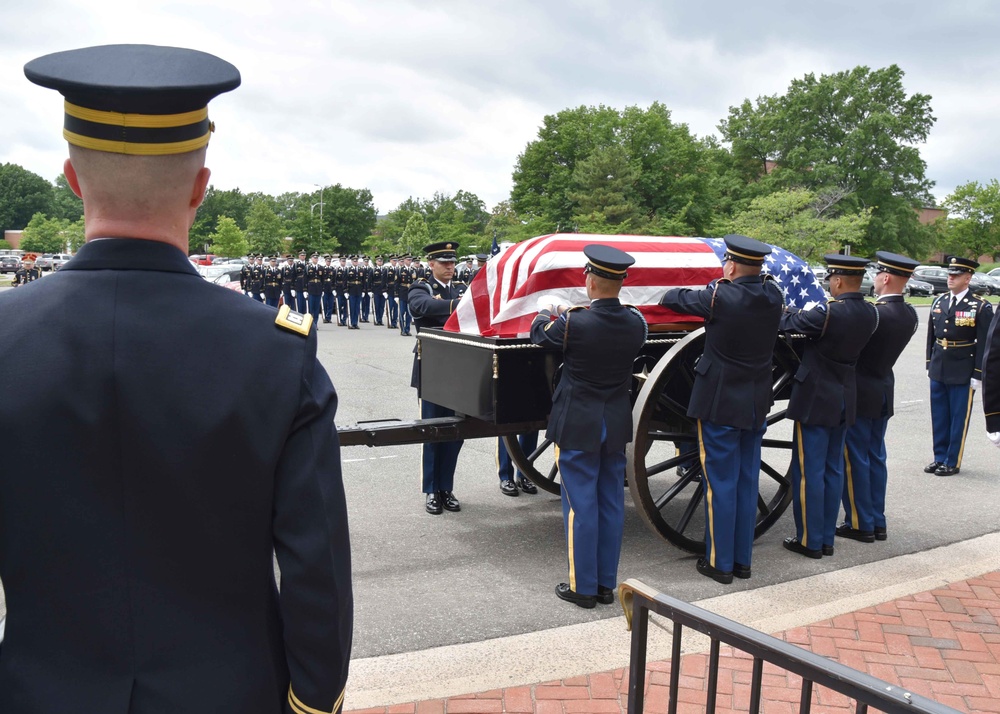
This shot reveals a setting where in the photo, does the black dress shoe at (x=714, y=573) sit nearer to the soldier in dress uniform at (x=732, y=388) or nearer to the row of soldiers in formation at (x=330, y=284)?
the soldier in dress uniform at (x=732, y=388)

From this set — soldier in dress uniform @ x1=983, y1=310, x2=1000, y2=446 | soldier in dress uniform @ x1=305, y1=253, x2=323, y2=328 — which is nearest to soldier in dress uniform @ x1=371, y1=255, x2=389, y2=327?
soldier in dress uniform @ x1=305, y1=253, x2=323, y2=328

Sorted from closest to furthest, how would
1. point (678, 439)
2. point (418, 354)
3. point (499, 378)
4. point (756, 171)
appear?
point (499, 378), point (678, 439), point (418, 354), point (756, 171)

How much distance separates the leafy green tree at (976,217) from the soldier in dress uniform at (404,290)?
145 feet

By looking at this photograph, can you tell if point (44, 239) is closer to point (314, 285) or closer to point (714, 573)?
point (314, 285)

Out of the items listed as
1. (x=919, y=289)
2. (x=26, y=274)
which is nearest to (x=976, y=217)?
(x=919, y=289)

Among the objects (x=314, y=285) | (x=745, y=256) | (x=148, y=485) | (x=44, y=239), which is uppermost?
(x=745, y=256)

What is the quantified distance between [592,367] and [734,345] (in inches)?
35.5

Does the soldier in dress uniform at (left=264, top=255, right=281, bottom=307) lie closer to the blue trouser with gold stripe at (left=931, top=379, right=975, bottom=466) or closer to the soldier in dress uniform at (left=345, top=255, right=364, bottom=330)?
the soldier in dress uniform at (left=345, top=255, right=364, bottom=330)

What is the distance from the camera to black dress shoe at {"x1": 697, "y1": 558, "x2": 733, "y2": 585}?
4.54m

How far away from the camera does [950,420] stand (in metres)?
7.20

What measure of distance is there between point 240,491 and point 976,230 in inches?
2343

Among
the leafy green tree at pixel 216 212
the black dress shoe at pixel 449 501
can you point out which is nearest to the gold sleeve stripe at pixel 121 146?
the black dress shoe at pixel 449 501

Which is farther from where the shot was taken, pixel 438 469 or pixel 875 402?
pixel 438 469

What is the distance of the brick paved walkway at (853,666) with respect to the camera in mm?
3164
